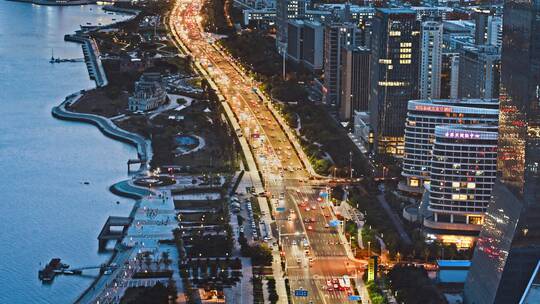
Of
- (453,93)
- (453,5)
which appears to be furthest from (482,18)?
(453,5)

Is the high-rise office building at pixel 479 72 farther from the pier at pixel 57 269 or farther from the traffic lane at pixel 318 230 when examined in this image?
the pier at pixel 57 269

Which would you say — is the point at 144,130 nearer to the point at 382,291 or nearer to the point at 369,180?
the point at 369,180

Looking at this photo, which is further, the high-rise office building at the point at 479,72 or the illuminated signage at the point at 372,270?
the high-rise office building at the point at 479,72

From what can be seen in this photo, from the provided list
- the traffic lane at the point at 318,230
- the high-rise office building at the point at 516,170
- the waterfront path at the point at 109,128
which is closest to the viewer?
the high-rise office building at the point at 516,170

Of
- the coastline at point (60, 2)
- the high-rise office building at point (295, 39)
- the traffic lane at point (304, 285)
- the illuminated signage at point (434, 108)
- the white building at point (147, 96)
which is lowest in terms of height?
the coastline at point (60, 2)

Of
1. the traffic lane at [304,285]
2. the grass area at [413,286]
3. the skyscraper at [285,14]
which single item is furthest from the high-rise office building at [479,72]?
the skyscraper at [285,14]

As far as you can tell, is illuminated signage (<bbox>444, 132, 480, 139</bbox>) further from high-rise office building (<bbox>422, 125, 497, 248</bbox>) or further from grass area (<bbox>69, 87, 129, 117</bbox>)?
grass area (<bbox>69, 87, 129, 117</bbox>)

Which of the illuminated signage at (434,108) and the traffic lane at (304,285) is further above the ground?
the illuminated signage at (434,108)
